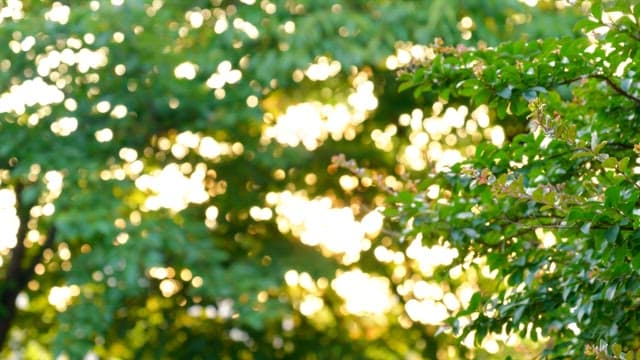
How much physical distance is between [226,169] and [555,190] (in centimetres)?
516

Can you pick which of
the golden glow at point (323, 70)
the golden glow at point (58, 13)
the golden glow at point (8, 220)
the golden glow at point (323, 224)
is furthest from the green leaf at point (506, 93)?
the golden glow at point (8, 220)

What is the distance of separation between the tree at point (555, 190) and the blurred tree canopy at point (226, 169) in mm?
2160

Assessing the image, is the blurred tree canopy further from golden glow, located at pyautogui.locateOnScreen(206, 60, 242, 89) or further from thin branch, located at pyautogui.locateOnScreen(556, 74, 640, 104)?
thin branch, located at pyautogui.locateOnScreen(556, 74, 640, 104)

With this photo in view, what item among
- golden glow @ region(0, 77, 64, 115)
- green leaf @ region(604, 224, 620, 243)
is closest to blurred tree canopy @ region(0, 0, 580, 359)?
golden glow @ region(0, 77, 64, 115)

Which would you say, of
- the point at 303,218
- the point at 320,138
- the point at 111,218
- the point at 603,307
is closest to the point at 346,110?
the point at 320,138

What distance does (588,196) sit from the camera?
3.66 meters

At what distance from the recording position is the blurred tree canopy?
7.41 meters

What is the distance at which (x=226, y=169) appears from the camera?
852 cm

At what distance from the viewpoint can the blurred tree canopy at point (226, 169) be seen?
24.3ft

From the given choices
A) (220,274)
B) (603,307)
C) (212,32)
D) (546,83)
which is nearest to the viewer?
(546,83)

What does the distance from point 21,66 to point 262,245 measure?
7.63 feet

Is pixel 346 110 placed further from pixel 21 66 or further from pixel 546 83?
pixel 546 83

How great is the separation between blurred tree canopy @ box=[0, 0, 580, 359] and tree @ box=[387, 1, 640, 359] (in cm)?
216

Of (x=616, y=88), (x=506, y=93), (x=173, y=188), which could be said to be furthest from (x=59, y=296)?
(x=616, y=88)
